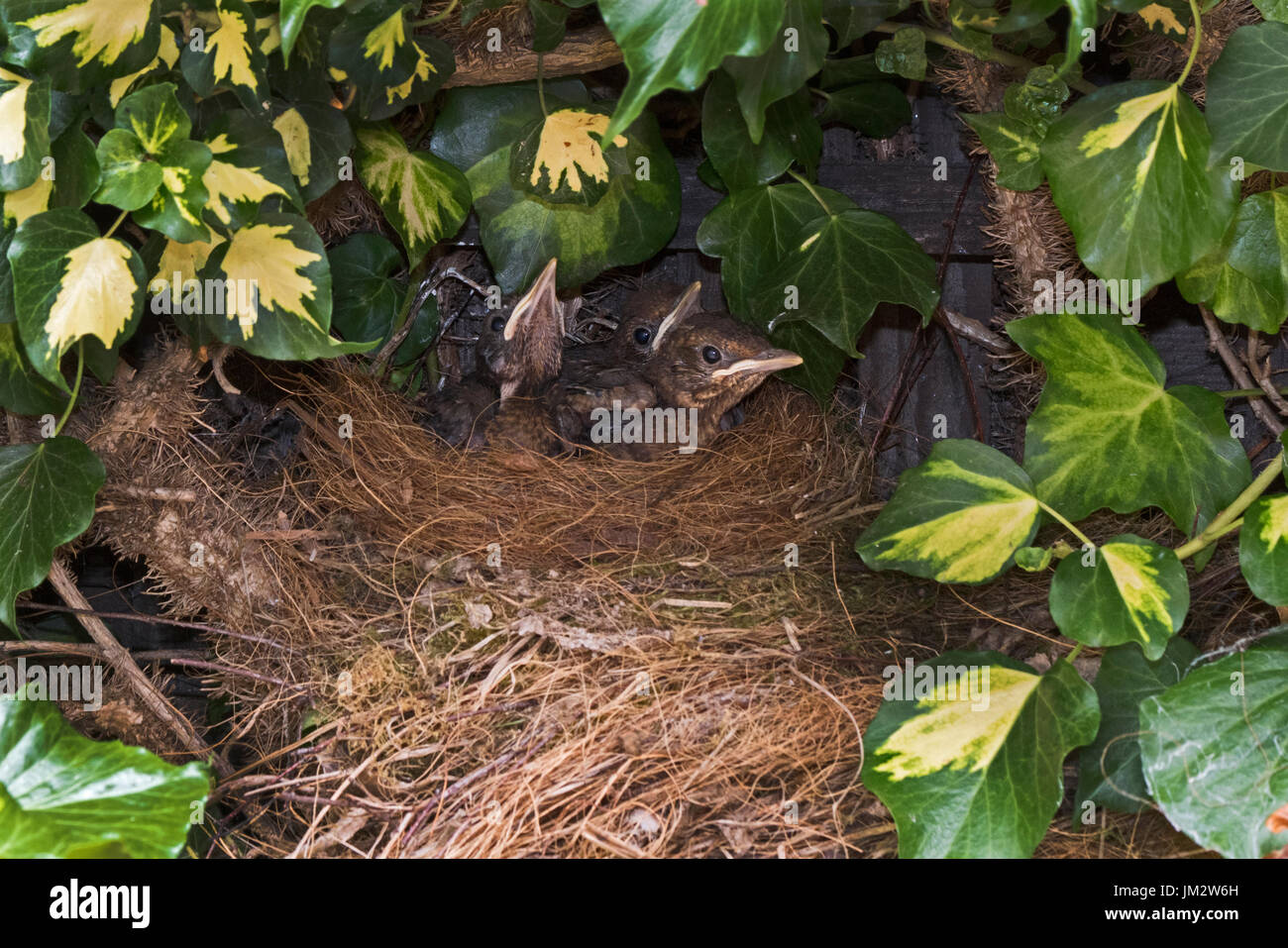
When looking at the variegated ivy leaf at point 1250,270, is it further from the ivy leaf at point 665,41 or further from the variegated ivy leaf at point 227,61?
the variegated ivy leaf at point 227,61

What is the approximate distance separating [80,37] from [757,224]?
102 centimetres

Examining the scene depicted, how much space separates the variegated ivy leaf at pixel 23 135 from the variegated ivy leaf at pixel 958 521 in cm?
105

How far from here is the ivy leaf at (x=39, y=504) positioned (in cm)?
134

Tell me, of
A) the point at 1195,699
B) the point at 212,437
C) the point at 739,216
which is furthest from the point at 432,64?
the point at 1195,699

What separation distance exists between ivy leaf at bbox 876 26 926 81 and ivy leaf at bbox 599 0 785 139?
757 mm

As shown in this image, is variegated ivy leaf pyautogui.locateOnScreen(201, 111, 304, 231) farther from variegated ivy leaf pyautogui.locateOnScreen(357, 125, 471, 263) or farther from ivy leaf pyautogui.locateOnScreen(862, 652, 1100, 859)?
ivy leaf pyautogui.locateOnScreen(862, 652, 1100, 859)

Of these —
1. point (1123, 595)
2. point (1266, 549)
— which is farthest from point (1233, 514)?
point (1123, 595)

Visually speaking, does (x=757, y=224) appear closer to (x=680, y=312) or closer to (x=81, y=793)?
(x=680, y=312)

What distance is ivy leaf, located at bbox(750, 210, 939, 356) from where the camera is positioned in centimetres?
166

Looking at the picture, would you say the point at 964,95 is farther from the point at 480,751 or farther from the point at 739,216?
the point at 480,751

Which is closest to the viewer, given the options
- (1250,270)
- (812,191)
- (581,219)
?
(1250,270)

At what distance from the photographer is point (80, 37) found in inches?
47.3

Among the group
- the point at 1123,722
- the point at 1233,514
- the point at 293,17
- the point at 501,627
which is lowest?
the point at 501,627

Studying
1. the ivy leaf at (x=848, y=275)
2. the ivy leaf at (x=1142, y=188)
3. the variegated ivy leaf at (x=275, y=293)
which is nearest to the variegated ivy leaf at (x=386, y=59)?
the variegated ivy leaf at (x=275, y=293)
